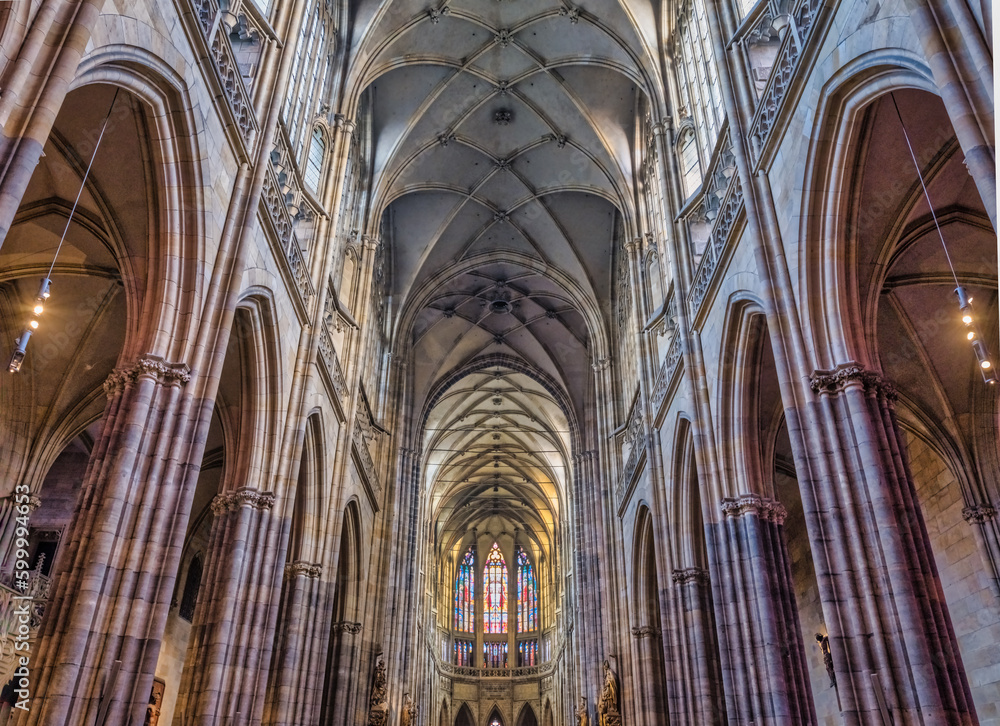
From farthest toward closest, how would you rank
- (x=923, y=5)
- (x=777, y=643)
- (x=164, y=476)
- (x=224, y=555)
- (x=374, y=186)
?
(x=374, y=186)
(x=224, y=555)
(x=777, y=643)
(x=164, y=476)
(x=923, y=5)

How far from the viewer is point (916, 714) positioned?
763cm

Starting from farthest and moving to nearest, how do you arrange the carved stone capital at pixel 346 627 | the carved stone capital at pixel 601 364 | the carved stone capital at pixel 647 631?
the carved stone capital at pixel 601 364, the carved stone capital at pixel 647 631, the carved stone capital at pixel 346 627

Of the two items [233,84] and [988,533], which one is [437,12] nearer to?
[233,84]

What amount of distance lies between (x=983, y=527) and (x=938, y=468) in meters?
1.60

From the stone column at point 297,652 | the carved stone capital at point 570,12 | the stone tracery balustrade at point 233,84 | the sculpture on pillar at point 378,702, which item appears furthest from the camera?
the sculpture on pillar at point 378,702

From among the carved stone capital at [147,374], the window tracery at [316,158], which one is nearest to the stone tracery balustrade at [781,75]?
the carved stone capital at [147,374]

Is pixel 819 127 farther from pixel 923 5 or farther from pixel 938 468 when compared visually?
pixel 938 468

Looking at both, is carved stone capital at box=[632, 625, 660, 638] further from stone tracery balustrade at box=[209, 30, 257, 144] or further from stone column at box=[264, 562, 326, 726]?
stone tracery balustrade at box=[209, 30, 257, 144]

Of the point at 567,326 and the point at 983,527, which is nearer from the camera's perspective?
the point at 983,527

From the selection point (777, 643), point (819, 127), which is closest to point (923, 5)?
point (819, 127)

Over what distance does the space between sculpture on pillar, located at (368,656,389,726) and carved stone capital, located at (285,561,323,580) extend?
7.45m

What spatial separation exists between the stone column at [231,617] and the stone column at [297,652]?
10.1 ft

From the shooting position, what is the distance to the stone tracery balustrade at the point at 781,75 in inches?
402

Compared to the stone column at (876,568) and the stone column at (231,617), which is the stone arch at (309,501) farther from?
the stone column at (876,568)
